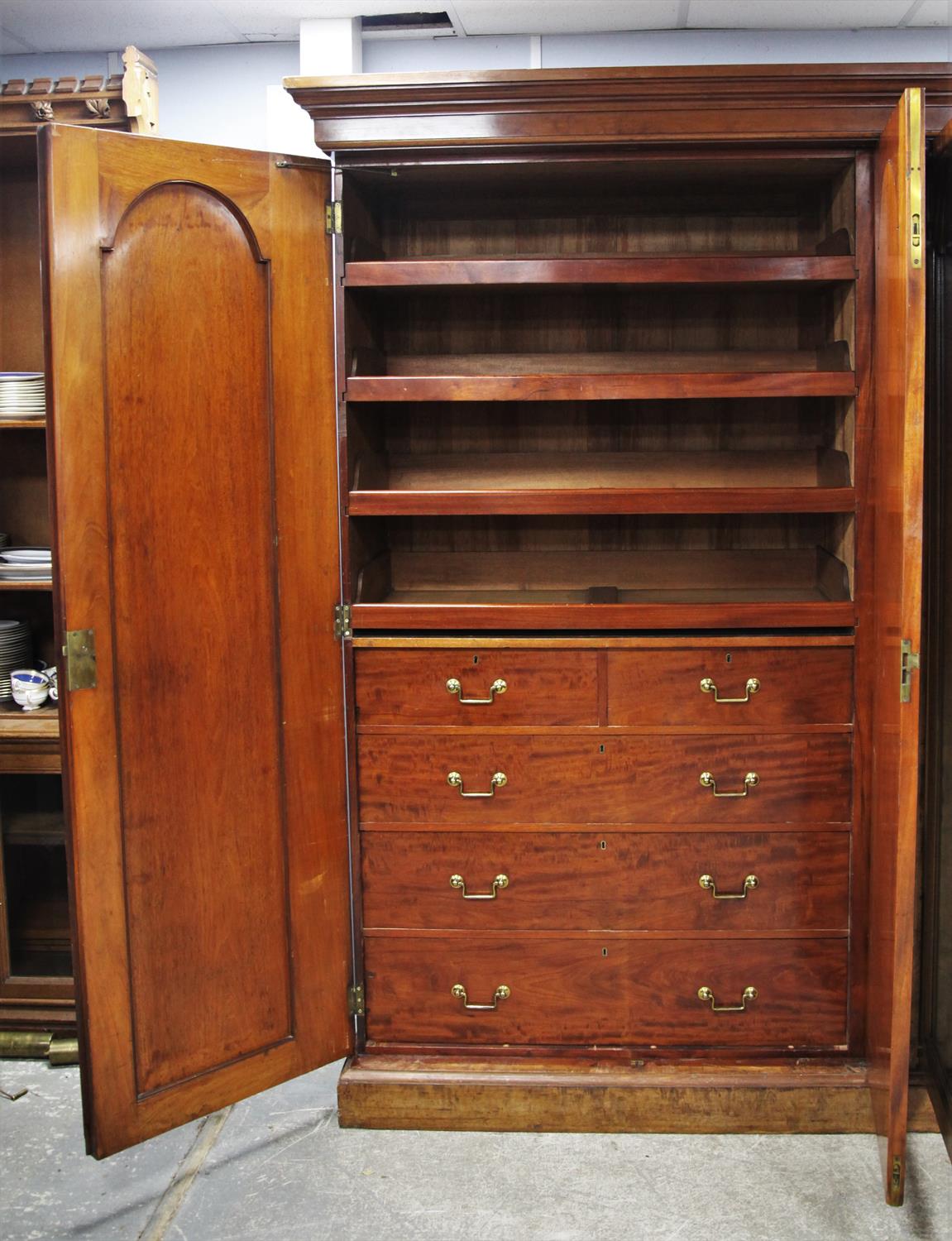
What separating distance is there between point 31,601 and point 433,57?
7.34ft

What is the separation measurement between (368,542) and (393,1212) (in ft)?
4.82

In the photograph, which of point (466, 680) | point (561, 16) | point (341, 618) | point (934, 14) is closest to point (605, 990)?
point (466, 680)

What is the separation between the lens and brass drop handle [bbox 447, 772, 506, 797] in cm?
247

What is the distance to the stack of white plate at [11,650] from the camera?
2.96 metres

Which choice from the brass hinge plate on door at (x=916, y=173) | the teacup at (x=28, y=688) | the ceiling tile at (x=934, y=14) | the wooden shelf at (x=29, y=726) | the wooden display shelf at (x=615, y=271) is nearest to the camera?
the brass hinge plate on door at (x=916, y=173)

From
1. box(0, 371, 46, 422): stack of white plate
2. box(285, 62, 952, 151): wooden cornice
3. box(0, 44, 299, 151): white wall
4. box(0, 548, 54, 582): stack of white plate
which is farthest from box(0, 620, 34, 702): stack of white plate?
box(0, 44, 299, 151): white wall

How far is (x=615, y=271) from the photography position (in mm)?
2350

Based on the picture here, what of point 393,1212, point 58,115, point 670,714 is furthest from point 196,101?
point 393,1212

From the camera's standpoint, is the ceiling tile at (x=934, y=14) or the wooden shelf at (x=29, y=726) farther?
the ceiling tile at (x=934, y=14)

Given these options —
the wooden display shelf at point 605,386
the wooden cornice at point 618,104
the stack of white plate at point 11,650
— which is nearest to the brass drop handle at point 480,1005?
the wooden display shelf at point 605,386

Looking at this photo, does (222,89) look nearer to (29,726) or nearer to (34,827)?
(29,726)

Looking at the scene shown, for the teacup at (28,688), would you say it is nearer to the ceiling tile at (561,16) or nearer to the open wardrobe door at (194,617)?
the open wardrobe door at (194,617)

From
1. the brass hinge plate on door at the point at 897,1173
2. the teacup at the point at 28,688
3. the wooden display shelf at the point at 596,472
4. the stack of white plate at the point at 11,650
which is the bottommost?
the brass hinge plate on door at the point at 897,1173

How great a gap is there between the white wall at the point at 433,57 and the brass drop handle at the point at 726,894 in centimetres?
264
